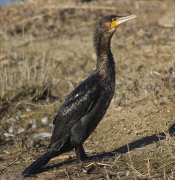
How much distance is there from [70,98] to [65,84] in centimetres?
337

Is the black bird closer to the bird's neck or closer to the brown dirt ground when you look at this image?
the bird's neck

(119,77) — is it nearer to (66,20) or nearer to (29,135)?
(29,135)

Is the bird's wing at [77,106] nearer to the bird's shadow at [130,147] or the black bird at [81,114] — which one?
the black bird at [81,114]

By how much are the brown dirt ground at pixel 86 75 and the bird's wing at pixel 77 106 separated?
404 millimetres

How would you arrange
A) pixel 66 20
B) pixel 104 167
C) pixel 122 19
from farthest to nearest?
pixel 66 20 < pixel 122 19 < pixel 104 167

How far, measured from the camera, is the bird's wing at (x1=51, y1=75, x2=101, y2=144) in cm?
570

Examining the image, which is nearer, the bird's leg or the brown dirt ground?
the brown dirt ground

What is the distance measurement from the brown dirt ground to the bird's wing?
404 millimetres

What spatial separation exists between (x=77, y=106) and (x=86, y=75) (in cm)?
370

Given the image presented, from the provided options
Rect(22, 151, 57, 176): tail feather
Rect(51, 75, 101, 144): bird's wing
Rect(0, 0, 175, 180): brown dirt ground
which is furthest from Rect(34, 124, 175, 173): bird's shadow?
Rect(51, 75, 101, 144): bird's wing

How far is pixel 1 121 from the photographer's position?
788 centimetres

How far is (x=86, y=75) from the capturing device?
9.46m

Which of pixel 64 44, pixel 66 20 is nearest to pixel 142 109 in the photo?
pixel 64 44

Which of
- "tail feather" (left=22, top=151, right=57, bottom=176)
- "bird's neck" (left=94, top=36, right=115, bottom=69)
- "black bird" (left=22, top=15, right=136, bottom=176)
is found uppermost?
"bird's neck" (left=94, top=36, right=115, bottom=69)
